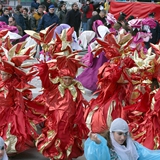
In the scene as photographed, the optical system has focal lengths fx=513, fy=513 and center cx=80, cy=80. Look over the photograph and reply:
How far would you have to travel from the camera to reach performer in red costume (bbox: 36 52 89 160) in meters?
6.15

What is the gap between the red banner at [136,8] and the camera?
55.1ft

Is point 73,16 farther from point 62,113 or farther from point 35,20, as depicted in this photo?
point 62,113

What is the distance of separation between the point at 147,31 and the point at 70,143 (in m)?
5.27

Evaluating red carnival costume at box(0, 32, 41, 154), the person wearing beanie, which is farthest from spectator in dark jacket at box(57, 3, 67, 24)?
the person wearing beanie

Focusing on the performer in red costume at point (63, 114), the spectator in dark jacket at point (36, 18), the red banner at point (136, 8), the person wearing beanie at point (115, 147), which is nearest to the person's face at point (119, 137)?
the person wearing beanie at point (115, 147)

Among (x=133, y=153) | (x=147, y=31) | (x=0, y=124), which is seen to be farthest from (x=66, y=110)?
(x=147, y=31)

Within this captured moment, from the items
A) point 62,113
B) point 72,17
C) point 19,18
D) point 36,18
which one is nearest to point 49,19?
point 19,18

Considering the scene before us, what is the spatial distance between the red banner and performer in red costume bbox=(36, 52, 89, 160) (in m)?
10.9

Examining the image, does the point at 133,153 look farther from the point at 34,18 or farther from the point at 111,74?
the point at 34,18

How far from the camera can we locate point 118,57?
712 centimetres

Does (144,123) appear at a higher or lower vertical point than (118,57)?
lower

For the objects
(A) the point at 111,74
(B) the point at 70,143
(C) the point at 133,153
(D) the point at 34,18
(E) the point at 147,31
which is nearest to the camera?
(C) the point at 133,153

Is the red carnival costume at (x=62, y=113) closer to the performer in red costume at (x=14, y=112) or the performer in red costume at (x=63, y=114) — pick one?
the performer in red costume at (x=63, y=114)

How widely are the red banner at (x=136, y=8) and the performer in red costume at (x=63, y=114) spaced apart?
10854mm
